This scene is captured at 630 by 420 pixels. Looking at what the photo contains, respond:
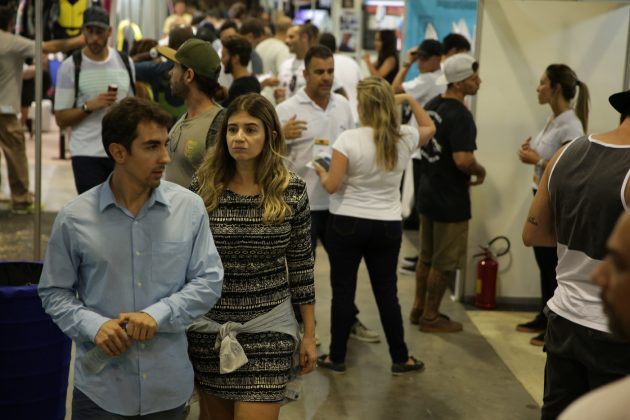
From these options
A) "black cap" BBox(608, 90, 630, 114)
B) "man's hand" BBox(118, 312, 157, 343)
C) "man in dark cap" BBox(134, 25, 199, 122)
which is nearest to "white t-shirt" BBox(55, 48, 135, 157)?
"man in dark cap" BBox(134, 25, 199, 122)

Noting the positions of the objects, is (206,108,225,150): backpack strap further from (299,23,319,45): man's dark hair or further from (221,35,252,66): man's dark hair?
(299,23,319,45): man's dark hair

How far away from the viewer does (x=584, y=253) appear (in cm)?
307

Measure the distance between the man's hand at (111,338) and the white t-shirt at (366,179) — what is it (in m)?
2.55

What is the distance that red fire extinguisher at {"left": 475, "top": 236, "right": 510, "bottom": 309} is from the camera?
21.6 feet

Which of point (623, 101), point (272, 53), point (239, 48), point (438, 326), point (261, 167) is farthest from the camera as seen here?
point (272, 53)

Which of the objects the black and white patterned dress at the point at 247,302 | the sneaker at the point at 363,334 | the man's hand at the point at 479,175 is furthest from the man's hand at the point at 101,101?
the black and white patterned dress at the point at 247,302

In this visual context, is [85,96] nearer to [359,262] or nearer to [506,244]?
[359,262]

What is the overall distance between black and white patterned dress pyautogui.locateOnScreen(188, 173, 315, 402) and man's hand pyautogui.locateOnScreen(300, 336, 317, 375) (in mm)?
94

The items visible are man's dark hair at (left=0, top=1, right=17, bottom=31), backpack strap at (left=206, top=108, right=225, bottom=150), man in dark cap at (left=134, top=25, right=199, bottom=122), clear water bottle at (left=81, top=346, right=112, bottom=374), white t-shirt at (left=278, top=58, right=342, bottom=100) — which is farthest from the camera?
man's dark hair at (left=0, top=1, right=17, bottom=31)

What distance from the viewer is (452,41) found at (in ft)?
23.5

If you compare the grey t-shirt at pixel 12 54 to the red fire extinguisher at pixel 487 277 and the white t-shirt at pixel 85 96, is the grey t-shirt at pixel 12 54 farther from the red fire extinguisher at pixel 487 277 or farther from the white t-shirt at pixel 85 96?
the red fire extinguisher at pixel 487 277

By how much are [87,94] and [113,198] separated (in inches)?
132

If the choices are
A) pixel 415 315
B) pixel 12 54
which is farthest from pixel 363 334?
pixel 12 54

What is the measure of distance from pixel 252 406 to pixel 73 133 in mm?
3219
